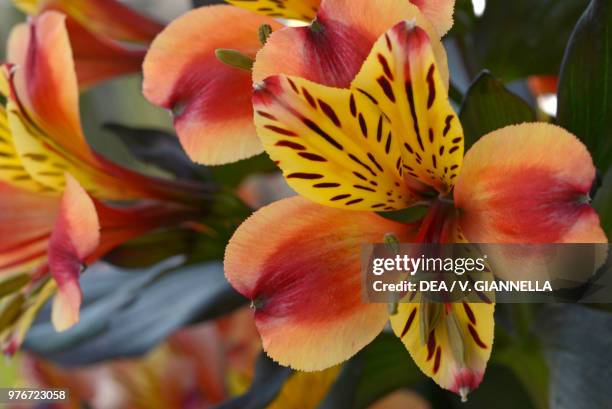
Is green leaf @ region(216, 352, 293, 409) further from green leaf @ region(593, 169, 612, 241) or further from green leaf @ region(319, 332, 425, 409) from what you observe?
green leaf @ region(593, 169, 612, 241)

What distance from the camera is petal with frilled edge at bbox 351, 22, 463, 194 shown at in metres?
0.23

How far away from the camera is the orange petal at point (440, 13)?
0.25 m

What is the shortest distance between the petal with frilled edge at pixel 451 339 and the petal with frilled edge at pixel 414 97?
5 centimetres

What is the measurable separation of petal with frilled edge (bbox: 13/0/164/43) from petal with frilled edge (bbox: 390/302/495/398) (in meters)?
0.24

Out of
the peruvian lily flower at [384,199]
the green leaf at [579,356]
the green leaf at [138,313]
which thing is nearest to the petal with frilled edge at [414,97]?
the peruvian lily flower at [384,199]

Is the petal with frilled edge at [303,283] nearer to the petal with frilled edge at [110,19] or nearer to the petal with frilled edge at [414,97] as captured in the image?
the petal with frilled edge at [414,97]

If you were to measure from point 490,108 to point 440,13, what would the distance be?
0.06 m

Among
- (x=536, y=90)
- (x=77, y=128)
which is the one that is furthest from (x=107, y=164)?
(x=536, y=90)

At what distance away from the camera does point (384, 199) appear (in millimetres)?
272

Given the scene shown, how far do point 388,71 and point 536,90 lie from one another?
0.27 m

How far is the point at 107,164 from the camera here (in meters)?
0.37

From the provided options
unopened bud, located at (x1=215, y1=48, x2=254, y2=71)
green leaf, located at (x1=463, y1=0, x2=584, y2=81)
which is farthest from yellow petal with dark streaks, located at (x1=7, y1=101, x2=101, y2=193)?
green leaf, located at (x1=463, y1=0, x2=584, y2=81)

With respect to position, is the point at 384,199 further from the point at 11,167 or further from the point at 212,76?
the point at 11,167

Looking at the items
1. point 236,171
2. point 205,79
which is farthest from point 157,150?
point 205,79
